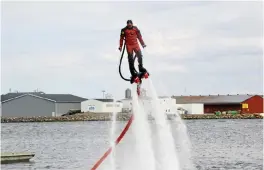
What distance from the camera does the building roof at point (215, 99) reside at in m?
144

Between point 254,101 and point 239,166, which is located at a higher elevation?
point 254,101

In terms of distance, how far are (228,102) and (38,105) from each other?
47112 millimetres

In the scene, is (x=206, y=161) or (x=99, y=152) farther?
(x=99, y=152)

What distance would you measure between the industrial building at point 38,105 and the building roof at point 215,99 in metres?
27.4

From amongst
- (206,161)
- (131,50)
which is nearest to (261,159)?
(206,161)

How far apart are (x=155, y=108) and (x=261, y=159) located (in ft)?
101

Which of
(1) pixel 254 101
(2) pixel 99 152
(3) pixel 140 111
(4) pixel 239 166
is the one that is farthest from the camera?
(1) pixel 254 101

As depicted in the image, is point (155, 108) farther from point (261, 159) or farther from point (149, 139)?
point (261, 159)

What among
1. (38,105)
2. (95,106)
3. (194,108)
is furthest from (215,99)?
(38,105)

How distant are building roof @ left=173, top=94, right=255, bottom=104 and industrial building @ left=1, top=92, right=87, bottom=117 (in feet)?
90.0

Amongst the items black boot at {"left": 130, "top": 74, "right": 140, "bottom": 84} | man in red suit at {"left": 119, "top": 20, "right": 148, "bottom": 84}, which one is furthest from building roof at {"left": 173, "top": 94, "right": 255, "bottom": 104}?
man in red suit at {"left": 119, "top": 20, "right": 148, "bottom": 84}

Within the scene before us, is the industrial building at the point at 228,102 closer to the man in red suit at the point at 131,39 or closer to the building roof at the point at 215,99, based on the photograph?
the building roof at the point at 215,99

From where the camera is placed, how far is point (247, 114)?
144 meters

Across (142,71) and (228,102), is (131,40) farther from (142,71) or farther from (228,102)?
(228,102)
